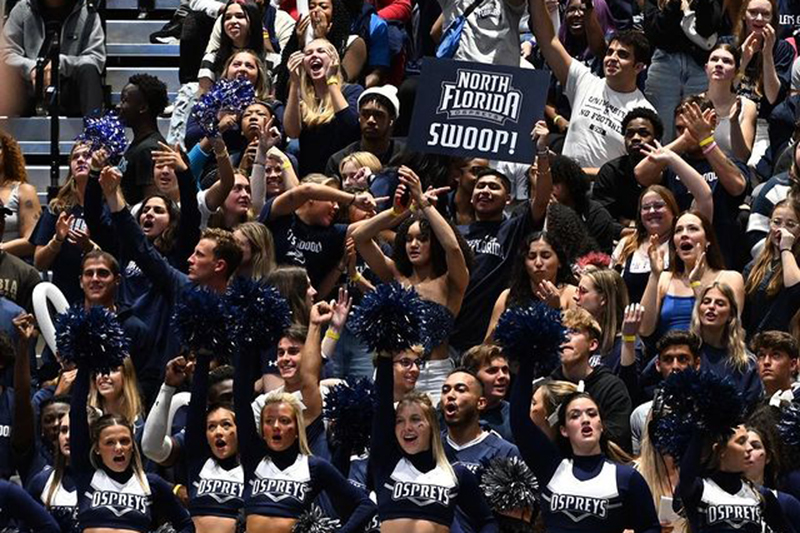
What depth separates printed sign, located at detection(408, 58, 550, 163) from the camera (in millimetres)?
9234

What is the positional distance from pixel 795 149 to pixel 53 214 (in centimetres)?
448

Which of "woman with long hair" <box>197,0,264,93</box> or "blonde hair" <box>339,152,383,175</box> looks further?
"woman with long hair" <box>197,0,264,93</box>

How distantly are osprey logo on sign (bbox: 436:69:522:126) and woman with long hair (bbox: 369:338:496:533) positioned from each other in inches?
98.3

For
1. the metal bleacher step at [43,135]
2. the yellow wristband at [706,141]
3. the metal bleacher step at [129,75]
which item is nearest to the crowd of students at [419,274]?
the yellow wristband at [706,141]

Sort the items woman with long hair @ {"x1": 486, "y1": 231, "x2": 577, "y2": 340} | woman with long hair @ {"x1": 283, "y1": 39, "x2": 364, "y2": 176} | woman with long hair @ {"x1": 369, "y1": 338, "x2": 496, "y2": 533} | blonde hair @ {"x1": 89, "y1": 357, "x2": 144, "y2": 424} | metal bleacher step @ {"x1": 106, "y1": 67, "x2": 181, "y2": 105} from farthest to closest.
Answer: metal bleacher step @ {"x1": 106, "y1": 67, "x2": 181, "y2": 105}
woman with long hair @ {"x1": 283, "y1": 39, "x2": 364, "y2": 176}
blonde hair @ {"x1": 89, "y1": 357, "x2": 144, "y2": 424}
woman with long hair @ {"x1": 486, "y1": 231, "x2": 577, "y2": 340}
woman with long hair @ {"x1": 369, "y1": 338, "x2": 496, "y2": 533}

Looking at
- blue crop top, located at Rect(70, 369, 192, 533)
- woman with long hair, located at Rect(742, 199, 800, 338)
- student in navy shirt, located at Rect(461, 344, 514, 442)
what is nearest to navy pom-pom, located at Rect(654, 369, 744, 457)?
student in navy shirt, located at Rect(461, 344, 514, 442)

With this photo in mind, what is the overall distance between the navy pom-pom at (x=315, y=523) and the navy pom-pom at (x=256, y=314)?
782mm

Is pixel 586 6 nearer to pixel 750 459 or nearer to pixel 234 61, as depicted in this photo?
pixel 234 61

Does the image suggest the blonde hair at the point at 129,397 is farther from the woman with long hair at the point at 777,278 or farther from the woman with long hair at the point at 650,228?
the woman with long hair at the point at 777,278

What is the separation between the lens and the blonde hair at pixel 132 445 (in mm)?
7742

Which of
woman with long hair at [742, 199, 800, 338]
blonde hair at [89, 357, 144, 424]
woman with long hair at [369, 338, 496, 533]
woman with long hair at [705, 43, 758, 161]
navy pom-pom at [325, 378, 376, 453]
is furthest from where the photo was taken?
woman with long hair at [705, 43, 758, 161]

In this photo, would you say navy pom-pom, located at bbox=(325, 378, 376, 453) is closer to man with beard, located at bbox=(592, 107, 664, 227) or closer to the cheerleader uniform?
the cheerleader uniform

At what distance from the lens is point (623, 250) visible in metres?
8.85

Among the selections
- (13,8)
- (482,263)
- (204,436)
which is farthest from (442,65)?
(13,8)
